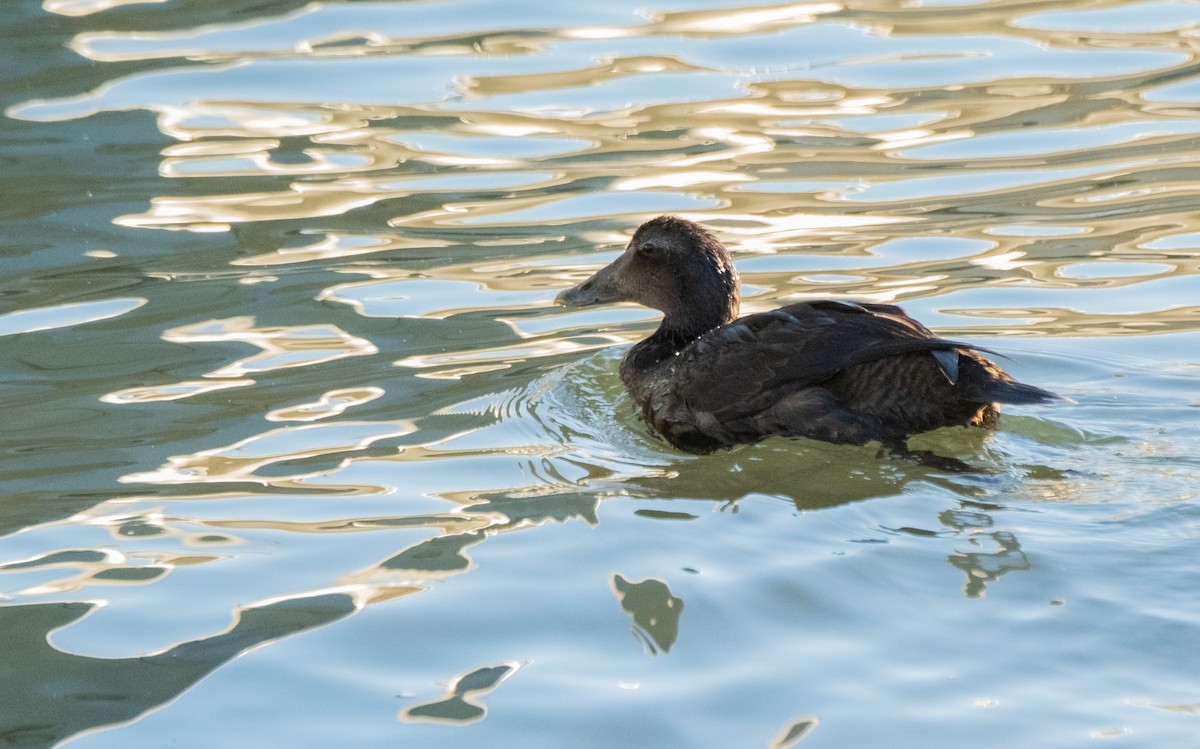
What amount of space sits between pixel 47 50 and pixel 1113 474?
839 centimetres

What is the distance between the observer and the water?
4.32 meters

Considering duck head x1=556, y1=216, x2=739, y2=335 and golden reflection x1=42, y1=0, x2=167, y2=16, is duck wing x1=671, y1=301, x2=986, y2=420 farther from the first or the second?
golden reflection x1=42, y1=0, x2=167, y2=16

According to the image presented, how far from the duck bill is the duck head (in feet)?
0.24

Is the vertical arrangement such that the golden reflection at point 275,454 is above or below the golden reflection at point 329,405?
below

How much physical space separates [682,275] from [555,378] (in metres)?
0.73

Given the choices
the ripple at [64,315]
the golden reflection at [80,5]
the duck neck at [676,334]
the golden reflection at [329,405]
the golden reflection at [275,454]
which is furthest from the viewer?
the golden reflection at [80,5]

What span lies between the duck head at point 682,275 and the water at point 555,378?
0.50 m

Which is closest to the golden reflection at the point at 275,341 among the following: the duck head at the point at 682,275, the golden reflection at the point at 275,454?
the golden reflection at the point at 275,454

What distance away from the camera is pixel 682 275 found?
7.20 metres

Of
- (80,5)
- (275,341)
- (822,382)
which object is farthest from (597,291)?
(80,5)

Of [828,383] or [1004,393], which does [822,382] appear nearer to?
[828,383]

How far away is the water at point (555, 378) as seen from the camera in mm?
4316

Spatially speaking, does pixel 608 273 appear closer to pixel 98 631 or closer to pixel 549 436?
pixel 549 436

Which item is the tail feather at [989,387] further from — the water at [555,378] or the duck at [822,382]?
the water at [555,378]
